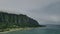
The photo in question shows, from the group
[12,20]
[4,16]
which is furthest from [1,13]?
[12,20]

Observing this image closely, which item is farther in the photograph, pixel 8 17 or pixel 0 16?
pixel 8 17

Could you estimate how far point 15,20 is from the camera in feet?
646

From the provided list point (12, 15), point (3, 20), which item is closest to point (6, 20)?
point (3, 20)

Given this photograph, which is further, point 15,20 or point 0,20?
point 15,20

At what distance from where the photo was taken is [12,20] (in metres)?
189

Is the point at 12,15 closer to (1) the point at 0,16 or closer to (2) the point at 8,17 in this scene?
(2) the point at 8,17

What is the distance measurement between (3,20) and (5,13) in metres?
13.2

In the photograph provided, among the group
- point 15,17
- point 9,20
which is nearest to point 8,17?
point 9,20

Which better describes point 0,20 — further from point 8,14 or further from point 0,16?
point 8,14

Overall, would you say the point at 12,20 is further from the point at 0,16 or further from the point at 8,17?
the point at 0,16

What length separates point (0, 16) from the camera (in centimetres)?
17362

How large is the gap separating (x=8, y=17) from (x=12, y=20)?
718 centimetres

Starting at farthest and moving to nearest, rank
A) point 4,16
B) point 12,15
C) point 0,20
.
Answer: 1. point 12,15
2. point 4,16
3. point 0,20

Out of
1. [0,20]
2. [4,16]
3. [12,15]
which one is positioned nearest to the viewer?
[0,20]
